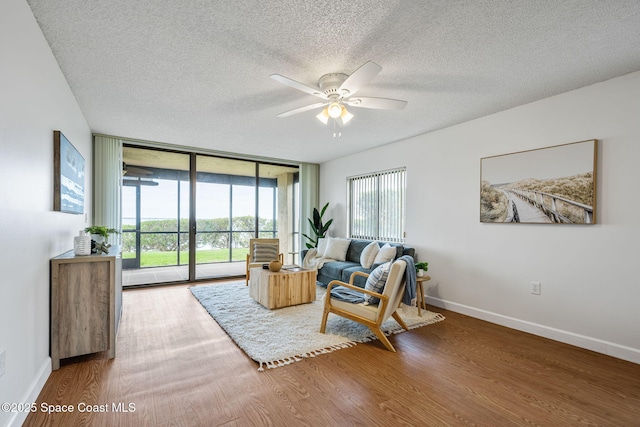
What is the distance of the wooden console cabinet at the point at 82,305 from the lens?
229 cm

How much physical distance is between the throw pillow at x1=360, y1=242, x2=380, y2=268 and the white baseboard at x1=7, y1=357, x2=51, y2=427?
3602 mm

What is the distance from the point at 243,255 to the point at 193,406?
14.4 ft

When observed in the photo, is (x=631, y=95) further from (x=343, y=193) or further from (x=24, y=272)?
(x=24, y=272)

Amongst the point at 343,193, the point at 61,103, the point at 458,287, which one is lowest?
the point at 458,287

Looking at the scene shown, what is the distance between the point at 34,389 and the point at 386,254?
12.2ft

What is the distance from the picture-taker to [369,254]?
4.52m

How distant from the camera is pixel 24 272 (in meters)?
1.75

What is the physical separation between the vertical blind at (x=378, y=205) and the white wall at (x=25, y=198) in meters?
4.29

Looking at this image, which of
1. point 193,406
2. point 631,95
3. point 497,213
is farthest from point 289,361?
point 631,95

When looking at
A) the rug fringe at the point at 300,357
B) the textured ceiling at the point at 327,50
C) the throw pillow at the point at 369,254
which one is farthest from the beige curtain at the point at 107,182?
the throw pillow at the point at 369,254

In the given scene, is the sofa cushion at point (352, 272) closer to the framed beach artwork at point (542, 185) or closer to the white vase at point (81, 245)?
the framed beach artwork at point (542, 185)

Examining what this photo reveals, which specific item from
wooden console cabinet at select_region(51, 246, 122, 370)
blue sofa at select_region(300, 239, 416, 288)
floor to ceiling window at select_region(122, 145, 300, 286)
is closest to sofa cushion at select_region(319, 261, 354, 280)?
blue sofa at select_region(300, 239, 416, 288)

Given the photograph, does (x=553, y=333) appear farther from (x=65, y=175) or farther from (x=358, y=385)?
(x=65, y=175)

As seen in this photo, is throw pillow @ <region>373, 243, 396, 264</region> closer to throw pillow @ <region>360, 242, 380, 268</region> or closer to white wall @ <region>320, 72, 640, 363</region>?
throw pillow @ <region>360, 242, 380, 268</region>
